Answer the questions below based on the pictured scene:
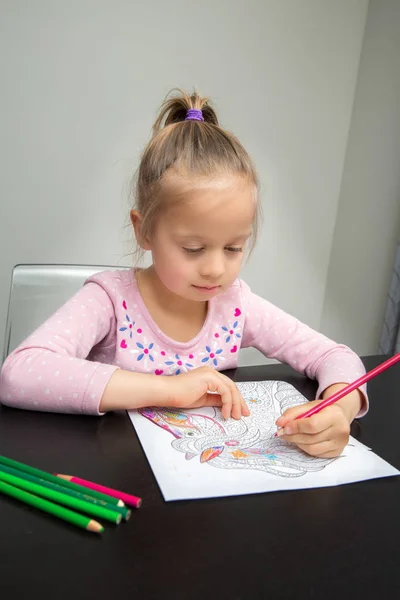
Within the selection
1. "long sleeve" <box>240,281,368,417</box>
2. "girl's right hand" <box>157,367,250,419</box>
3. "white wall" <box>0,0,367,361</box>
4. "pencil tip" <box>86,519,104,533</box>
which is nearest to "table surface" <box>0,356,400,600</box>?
"pencil tip" <box>86,519,104,533</box>

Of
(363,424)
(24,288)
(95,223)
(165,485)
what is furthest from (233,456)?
(95,223)

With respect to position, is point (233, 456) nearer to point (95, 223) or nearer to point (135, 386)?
point (135, 386)

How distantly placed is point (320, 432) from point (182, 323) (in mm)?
353

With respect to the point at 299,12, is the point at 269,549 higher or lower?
lower

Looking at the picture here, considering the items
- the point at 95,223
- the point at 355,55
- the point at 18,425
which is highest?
the point at 355,55

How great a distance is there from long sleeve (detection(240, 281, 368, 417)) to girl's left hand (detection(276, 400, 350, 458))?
0.44ft

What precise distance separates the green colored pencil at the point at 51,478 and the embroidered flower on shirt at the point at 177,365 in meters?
0.37

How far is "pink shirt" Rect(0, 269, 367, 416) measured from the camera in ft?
1.97

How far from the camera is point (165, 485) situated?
1.49 ft

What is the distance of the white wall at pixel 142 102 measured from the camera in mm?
1504

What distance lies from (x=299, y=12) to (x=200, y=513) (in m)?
1.88

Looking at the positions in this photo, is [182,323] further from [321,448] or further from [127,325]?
[321,448]

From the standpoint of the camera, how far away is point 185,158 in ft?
2.35

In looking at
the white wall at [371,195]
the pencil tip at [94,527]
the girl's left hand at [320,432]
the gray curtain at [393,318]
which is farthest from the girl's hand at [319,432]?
the white wall at [371,195]
